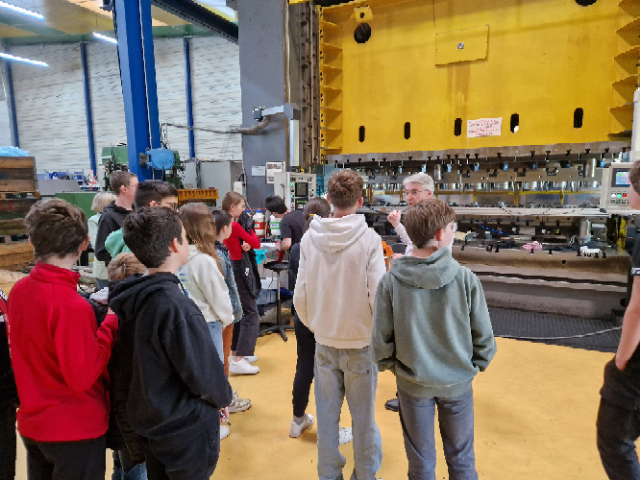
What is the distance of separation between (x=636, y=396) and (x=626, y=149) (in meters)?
3.17

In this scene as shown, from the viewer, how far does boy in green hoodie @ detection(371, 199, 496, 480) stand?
121cm

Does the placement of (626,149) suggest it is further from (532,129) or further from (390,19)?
(390,19)

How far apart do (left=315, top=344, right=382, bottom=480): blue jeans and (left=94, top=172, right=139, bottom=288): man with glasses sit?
1488mm

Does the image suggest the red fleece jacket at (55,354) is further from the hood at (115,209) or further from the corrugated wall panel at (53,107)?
the corrugated wall panel at (53,107)

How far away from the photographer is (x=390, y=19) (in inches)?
160

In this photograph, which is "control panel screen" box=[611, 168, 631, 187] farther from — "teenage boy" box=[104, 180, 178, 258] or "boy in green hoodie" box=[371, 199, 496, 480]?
"teenage boy" box=[104, 180, 178, 258]

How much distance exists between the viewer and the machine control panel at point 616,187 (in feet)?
10.2

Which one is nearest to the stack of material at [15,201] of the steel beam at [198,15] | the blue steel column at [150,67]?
the blue steel column at [150,67]

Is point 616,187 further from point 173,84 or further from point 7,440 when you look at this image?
point 173,84

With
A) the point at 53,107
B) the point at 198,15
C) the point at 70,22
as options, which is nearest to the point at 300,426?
the point at 198,15

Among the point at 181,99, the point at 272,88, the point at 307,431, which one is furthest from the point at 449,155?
the point at 181,99

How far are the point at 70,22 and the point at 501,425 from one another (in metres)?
11.4

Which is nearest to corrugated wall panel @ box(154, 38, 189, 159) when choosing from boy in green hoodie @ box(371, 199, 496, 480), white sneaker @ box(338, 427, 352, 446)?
white sneaker @ box(338, 427, 352, 446)

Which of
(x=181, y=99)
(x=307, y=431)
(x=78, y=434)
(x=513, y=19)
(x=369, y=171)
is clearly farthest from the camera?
(x=181, y=99)
